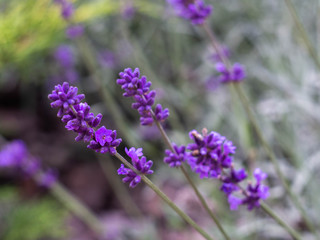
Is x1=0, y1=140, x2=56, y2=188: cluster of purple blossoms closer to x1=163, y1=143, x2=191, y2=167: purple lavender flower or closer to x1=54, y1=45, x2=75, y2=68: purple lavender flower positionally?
x1=54, y1=45, x2=75, y2=68: purple lavender flower

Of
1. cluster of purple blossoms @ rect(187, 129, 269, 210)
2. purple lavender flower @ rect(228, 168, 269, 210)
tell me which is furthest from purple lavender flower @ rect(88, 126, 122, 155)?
purple lavender flower @ rect(228, 168, 269, 210)

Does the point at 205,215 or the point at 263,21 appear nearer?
the point at 205,215

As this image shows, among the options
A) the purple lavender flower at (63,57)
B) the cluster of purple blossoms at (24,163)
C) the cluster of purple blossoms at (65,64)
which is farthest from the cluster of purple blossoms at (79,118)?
the purple lavender flower at (63,57)

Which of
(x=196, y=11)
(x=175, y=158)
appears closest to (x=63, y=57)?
(x=196, y=11)

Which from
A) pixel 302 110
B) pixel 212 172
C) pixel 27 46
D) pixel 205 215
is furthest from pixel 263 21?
pixel 212 172

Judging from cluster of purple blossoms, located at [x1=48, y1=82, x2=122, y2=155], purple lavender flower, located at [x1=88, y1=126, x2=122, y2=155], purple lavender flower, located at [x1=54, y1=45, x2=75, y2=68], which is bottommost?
Answer: purple lavender flower, located at [x1=88, y1=126, x2=122, y2=155]

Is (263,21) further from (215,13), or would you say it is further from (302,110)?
(302,110)

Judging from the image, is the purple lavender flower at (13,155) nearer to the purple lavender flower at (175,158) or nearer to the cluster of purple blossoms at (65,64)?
the cluster of purple blossoms at (65,64)

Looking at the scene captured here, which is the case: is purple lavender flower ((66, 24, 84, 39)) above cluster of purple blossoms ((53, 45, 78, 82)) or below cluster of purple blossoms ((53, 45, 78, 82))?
below
